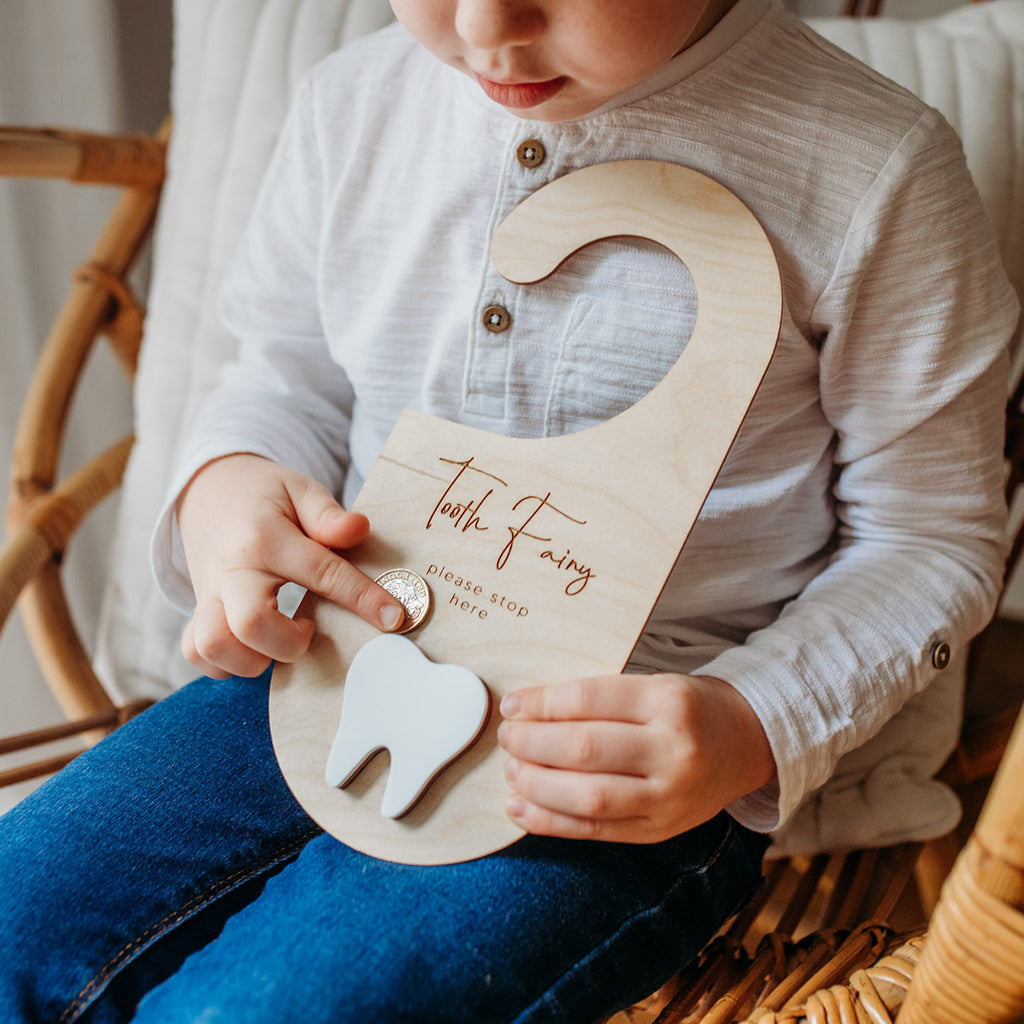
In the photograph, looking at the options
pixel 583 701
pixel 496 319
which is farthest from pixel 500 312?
pixel 583 701

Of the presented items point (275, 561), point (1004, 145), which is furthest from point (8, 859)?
point (1004, 145)

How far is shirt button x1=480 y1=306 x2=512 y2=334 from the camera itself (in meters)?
0.54

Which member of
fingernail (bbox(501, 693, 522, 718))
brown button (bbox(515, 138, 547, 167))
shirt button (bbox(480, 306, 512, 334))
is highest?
brown button (bbox(515, 138, 547, 167))

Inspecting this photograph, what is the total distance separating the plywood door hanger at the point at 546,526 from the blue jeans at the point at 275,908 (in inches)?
1.4

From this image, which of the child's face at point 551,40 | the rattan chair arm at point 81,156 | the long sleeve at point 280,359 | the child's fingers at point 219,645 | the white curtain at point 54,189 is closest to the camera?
the child's face at point 551,40

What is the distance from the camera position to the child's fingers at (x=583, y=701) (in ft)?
1.40

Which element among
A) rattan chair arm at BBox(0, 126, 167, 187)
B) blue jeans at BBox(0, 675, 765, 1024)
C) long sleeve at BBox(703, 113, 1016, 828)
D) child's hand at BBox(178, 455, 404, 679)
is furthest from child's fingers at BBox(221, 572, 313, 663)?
rattan chair arm at BBox(0, 126, 167, 187)

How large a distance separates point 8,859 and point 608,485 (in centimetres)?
36

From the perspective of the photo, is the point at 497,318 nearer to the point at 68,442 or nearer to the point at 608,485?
the point at 608,485

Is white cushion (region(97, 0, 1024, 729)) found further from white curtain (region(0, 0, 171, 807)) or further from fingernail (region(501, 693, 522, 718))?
fingernail (region(501, 693, 522, 718))

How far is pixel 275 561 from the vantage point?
502 millimetres

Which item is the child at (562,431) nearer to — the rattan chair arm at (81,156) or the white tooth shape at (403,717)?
the white tooth shape at (403,717)

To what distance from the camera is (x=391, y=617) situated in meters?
0.47

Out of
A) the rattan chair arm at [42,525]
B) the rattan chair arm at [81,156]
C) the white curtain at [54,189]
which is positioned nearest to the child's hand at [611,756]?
the rattan chair arm at [42,525]
